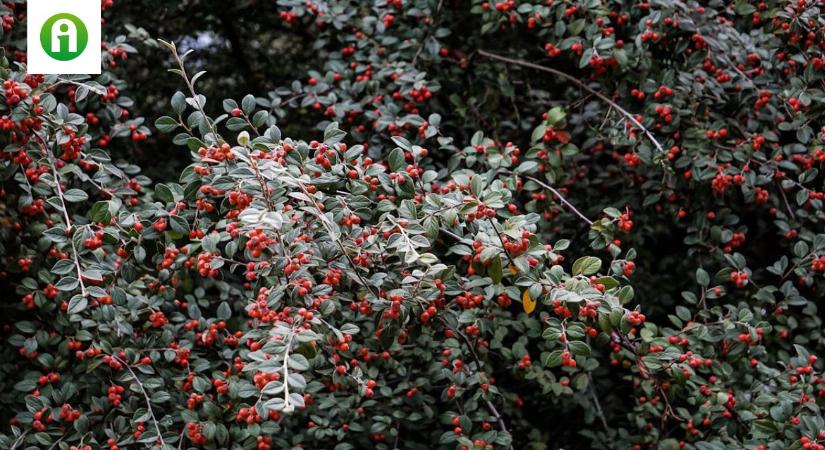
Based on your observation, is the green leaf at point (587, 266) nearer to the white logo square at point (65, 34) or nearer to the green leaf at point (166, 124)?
the green leaf at point (166, 124)

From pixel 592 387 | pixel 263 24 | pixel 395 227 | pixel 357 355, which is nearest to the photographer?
pixel 395 227

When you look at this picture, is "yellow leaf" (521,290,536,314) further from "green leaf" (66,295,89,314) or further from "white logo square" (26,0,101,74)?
"white logo square" (26,0,101,74)

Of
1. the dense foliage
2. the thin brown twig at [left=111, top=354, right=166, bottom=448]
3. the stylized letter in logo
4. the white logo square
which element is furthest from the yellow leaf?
the stylized letter in logo

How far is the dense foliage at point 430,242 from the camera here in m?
2.08

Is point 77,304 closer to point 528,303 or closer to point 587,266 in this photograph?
point 528,303

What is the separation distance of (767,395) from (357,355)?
4.02ft

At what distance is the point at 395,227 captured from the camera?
2061 millimetres

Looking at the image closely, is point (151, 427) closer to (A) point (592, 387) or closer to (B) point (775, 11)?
(A) point (592, 387)

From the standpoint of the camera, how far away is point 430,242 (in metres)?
2.03

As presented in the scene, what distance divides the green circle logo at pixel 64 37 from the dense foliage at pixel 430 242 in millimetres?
104

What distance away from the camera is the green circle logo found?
2.75 metres

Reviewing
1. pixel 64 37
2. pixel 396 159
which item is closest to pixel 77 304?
pixel 396 159

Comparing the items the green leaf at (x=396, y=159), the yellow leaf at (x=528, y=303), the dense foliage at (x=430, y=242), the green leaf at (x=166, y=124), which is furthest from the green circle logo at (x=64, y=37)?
the yellow leaf at (x=528, y=303)

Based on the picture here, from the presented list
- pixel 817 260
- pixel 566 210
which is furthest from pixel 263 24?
pixel 817 260
